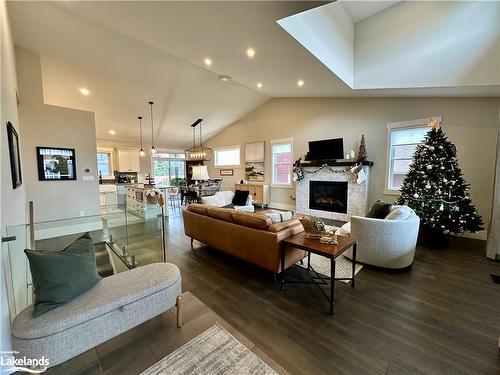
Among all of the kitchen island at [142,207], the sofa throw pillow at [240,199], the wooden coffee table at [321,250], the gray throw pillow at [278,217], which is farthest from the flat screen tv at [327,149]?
the kitchen island at [142,207]

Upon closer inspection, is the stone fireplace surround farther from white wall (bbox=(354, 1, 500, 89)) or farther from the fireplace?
white wall (bbox=(354, 1, 500, 89))

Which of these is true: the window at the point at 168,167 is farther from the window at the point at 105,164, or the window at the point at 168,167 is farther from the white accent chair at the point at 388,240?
the white accent chair at the point at 388,240

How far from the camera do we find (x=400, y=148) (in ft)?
16.8

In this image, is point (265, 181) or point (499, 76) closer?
point (499, 76)

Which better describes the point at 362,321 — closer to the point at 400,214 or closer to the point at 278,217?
Result: the point at 278,217

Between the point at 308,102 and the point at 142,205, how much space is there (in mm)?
5644

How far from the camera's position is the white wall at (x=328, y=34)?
3191 millimetres

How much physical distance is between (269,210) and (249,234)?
1.14m

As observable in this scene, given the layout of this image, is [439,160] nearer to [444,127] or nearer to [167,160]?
[444,127]

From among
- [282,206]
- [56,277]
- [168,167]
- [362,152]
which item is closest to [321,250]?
[56,277]

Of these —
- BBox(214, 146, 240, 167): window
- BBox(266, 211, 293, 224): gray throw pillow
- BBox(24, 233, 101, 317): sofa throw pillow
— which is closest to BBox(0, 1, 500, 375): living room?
BBox(24, 233, 101, 317): sofa throw pillow

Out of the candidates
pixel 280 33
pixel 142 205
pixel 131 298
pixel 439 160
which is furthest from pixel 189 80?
pixel 439 160

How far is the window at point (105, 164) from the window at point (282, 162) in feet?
23.0

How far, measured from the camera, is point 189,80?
18.3 feet
